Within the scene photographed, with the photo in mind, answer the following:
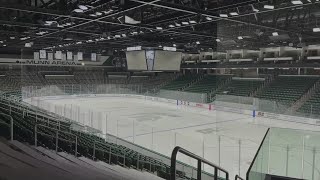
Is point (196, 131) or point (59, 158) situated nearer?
point (59, 158)

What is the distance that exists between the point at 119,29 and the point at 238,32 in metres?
6.46

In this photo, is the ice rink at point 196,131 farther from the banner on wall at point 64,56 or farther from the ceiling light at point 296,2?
the banner on wall at point 64,56

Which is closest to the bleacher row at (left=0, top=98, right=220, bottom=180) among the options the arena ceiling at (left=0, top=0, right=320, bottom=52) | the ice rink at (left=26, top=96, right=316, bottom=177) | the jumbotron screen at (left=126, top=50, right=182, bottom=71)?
the ice rink at (left=26, top=96, right=316, bottom=177)

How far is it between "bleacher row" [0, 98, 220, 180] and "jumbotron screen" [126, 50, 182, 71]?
12.1 meters

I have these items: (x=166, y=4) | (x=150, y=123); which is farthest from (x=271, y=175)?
(x=150, y=123)

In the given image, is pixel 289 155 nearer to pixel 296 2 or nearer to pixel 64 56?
pixel 296 2

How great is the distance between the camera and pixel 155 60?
23.0 m

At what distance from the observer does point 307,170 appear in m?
5.34

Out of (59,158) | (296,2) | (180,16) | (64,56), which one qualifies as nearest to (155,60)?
(64,56)

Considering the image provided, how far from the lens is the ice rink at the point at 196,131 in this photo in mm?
8898

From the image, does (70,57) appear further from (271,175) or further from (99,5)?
(271,175)

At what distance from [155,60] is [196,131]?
9.37 meters

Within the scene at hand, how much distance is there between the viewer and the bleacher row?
2629mm

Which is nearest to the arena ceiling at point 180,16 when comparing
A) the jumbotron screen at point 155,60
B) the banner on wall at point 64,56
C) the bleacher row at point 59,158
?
the bleacher row at point 59,158
